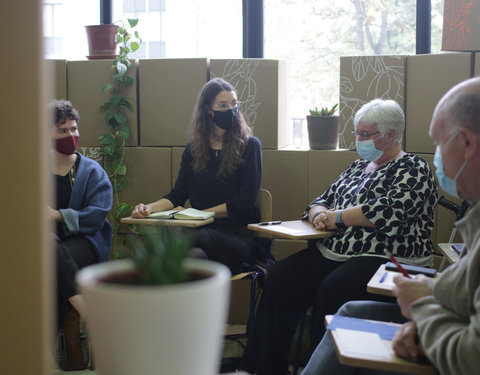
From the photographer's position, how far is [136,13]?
15.0ft

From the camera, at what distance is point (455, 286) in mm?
1290

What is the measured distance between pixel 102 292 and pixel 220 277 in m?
0.13

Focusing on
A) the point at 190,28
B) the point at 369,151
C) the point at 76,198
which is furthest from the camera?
the point at 190,28

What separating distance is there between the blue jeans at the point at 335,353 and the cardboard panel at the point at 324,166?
65.7 inches

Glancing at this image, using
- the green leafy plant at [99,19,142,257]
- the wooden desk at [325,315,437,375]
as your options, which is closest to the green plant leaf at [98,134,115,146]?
the green leafy plant at [99,19,142,257]

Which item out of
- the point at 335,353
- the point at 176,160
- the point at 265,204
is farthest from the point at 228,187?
the point at 335,353

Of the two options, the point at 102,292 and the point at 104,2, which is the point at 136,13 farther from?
the point at 102,292

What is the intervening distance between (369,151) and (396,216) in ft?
1.31

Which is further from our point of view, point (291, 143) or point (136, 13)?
point (136, 13)

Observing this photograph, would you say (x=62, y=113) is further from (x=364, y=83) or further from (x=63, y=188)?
(x=364, y=83)

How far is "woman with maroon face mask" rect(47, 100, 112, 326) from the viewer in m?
3.00

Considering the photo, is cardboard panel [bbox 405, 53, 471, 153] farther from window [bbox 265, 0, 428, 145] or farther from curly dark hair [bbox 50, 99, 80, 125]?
curly dark hair [bbox 50, 99, 80, 125]

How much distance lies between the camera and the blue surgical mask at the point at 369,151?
297 centimetres

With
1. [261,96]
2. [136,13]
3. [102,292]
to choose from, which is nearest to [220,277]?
[102,292]
